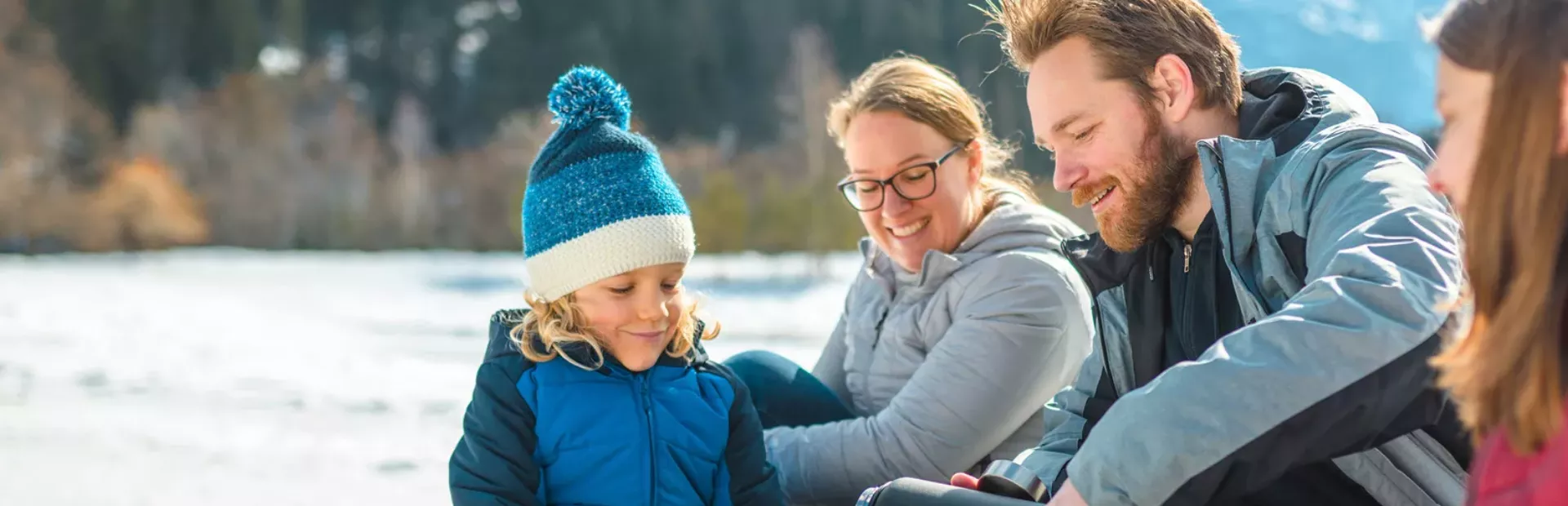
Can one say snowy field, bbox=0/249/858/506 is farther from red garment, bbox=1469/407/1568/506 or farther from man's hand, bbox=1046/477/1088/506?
red garment, bbox=1469/407/1568/506

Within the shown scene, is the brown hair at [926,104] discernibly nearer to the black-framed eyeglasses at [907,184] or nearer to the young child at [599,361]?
the black-framed eyeglasses at [907,184]

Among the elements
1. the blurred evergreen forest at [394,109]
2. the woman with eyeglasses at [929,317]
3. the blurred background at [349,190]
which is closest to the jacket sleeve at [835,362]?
the woman with eyeglasses at [929,317]

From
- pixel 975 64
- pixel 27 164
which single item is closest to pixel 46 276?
pixel 27 164

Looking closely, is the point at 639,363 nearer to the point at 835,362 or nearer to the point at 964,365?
the point at 964,365

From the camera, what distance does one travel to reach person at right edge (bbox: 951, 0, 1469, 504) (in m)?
1.33

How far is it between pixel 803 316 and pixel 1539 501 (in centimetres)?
1030

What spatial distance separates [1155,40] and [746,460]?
97cm

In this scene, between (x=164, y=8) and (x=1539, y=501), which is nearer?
(x=1539, y=501)

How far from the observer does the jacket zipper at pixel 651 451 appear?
2.04m

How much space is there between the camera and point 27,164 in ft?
65.2

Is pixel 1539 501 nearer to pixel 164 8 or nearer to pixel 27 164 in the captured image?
pixel 27 164

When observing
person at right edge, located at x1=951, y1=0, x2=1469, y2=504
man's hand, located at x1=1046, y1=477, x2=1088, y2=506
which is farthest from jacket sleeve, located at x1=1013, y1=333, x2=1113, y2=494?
man's hand, located at x1=1046, y1=477, x2=1088, y2=506

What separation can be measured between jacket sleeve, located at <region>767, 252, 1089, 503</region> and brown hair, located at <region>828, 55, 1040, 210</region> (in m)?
0.34

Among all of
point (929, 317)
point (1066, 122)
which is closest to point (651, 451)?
point (929, 317)
